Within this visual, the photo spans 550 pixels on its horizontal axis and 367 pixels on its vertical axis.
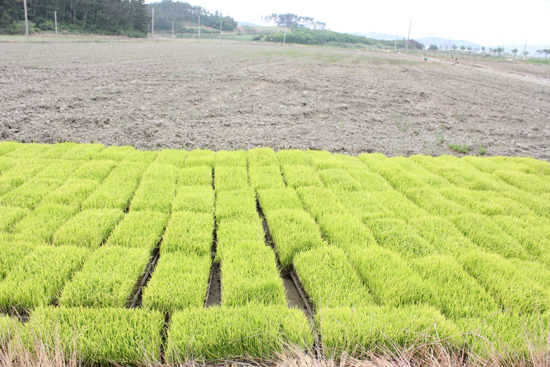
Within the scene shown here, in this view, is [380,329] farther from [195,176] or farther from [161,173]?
[161,173]

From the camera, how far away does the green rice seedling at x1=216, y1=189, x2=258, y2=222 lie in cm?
290

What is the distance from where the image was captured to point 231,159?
172 inches

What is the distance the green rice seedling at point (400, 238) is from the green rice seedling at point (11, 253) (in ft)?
9.09

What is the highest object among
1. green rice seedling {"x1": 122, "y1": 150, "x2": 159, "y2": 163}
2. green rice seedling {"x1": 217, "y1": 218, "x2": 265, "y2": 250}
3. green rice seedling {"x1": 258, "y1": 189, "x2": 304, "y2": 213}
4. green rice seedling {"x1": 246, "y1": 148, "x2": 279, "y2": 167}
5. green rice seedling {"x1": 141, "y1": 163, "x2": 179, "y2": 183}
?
green rice seedling {"x1": 246, "y1": 148, "x2": 279, "y2": 167}

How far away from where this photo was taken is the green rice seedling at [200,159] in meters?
4.18

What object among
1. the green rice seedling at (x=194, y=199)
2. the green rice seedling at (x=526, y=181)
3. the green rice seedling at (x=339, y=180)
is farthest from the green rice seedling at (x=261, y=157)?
the green rice seedling at (x=526, y=181)

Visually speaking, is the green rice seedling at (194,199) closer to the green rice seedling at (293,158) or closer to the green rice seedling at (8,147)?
the green rice seedling at (293,158)

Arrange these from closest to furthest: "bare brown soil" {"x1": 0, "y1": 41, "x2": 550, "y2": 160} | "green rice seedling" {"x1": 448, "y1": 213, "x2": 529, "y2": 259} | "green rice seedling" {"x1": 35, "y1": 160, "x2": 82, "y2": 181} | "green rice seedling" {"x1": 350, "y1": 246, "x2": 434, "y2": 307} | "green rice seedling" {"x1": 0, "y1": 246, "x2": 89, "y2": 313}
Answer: "green rice seedling" {"x1": 0, "y1": 246, "x2": 89, "y2": 313}, "green rice seedling" {"x1": 350, "y1": 246, "x2": 434, "y2": 307}, "green rice seedling" {"x1": 448, "y1": 213, "x2": 529, "y2": 259}, "green rice seedling" {"x1": 35, "y1": 160, "x2": 82, "y2": 181}, "bare brown soil" {"x1": 0, "y1": 41, "x2": 550, "y2": 160}

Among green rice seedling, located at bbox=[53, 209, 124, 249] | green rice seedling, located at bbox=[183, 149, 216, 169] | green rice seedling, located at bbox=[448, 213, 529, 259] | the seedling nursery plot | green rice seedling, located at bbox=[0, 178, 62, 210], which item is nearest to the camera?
the seedling nursery plot

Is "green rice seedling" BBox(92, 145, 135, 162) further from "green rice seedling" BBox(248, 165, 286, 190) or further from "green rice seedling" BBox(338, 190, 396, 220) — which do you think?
"green rice seedling" BBox(338, 190, 396, 220)

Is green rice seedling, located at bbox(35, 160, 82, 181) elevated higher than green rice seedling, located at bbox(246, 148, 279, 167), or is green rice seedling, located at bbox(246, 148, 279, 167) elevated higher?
green rice seedling, located at bbox(246, 148, 279, 167)

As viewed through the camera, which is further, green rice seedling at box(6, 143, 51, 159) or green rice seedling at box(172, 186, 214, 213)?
green rice seedling at box(6, 143, 51, 159)

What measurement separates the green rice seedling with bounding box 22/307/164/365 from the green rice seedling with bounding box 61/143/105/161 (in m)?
2.87

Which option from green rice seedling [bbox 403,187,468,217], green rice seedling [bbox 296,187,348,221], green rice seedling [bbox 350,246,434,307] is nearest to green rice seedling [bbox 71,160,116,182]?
green rice seedling [bbox 296,187,348,221]
